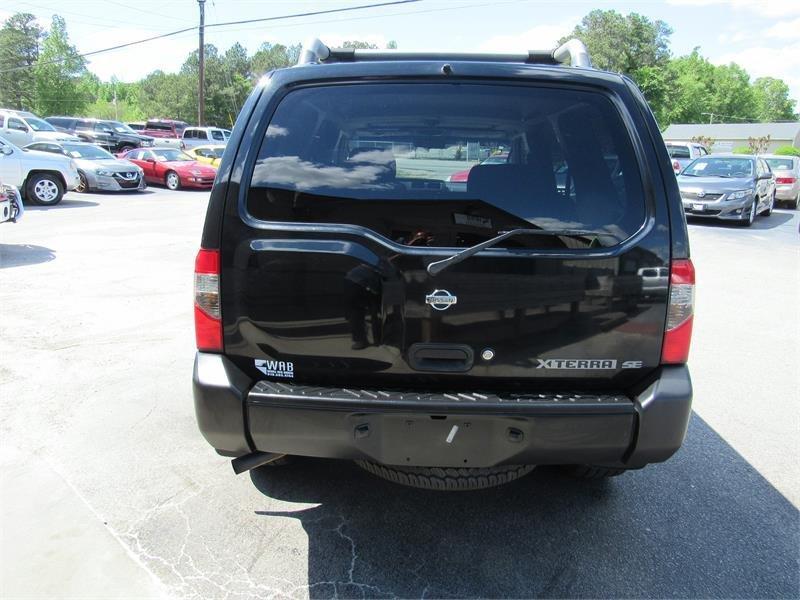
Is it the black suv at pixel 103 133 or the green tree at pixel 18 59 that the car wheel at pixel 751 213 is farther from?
the green tree at pixel 18 59

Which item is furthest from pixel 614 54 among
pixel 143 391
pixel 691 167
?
pixel 143 391

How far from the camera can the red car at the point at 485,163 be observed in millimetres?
2342

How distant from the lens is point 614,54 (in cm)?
5681

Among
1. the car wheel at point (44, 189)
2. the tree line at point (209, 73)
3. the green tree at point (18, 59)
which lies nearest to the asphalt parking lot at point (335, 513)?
the car wheel at point (44, 189)

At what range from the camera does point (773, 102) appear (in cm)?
12444

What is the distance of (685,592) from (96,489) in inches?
112

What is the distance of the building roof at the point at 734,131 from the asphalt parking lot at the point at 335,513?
8597 cm

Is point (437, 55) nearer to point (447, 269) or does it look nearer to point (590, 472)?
point (447, 269)

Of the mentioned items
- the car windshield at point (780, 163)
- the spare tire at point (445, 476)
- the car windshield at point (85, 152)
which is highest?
the car windshield at point (780, 163)

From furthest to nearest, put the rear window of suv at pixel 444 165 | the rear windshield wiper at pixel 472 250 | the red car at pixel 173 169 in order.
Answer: the red car at pixel 173 169, the rear window of suv at pixel 444 165, the rear windshield wiper at pixel 472 250

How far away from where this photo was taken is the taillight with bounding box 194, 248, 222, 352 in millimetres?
2287

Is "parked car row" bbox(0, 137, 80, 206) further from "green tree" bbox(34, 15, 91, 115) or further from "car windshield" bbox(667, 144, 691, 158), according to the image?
"green tree" bbox(34, 15, 91, 115)

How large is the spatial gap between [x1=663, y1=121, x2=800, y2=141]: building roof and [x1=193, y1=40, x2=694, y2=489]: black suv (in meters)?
86.8

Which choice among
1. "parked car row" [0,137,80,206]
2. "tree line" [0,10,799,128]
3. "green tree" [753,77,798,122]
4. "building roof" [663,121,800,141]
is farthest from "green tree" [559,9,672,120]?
"green tree" [753,77,798,122]
